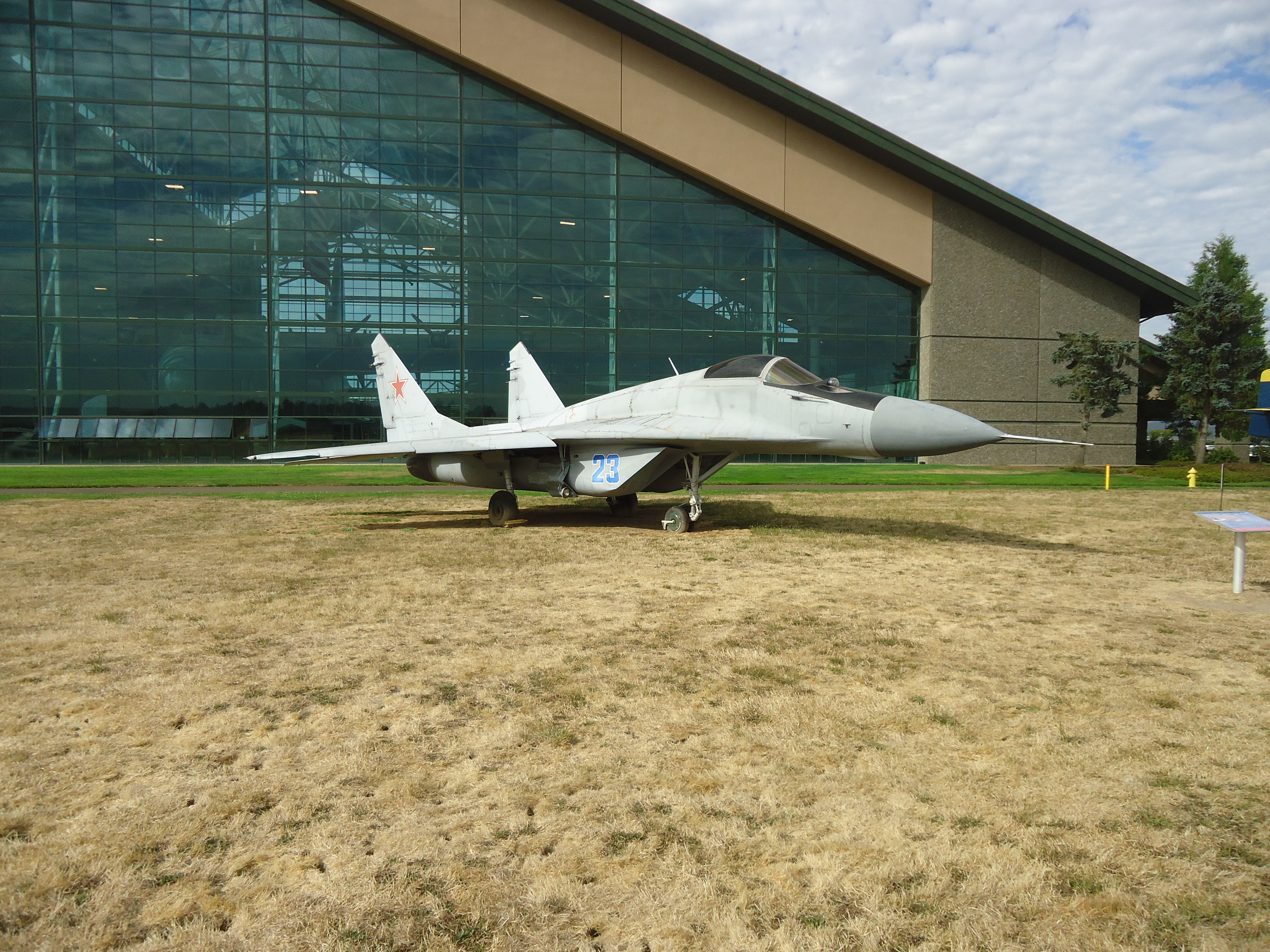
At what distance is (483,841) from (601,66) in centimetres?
4463

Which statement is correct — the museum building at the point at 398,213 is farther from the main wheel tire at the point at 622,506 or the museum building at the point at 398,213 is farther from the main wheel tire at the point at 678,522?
the main wheel tire at the point at 678,522

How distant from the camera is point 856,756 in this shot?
383 centimetres

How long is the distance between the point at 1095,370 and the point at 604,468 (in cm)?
3467

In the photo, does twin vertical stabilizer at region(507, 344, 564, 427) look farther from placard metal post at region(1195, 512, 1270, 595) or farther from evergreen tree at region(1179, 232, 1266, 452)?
evergreen tree at region(1179, 232, 1266, 452)

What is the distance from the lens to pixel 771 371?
492 inches

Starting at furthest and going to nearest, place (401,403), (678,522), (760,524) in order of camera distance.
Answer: (401,403) → (760,524) → (678,522)

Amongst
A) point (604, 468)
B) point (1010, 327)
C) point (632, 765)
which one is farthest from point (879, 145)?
point (632, 765)

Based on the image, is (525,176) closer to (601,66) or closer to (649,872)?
(601,66)

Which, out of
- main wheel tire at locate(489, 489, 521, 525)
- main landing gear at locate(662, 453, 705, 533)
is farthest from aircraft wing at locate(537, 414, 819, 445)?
main wheel tire at locate(489, 489, 521, 525)

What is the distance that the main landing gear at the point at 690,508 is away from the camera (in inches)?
515

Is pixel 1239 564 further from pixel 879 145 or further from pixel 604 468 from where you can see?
pixel 879 145

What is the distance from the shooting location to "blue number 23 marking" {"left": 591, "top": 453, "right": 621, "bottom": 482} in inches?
541

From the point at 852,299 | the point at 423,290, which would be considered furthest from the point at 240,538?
the point at 852,299

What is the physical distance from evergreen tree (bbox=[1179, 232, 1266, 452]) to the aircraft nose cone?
25.0m
